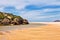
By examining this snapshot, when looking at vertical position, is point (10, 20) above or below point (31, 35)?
above

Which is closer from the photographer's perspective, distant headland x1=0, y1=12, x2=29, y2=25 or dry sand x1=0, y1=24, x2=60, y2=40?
dry sand x1=0, y1=24, x2=60, y2=40

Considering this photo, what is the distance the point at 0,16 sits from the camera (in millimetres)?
66312

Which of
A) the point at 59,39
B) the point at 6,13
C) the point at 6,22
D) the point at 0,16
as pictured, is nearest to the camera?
the point at 59,39

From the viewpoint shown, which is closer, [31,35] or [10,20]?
[31,35]

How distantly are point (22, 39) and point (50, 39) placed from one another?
2117 millimetres

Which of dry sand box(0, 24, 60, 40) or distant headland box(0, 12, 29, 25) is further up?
distant headland box(0, 12, 29, 25)

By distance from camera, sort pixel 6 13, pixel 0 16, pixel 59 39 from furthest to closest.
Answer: pixel 6 13 < pixel 0 16 < pixel 59 39

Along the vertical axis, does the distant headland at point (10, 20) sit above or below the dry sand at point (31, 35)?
above

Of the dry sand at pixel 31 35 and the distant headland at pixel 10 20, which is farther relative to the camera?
the distant headland at pixel 10 20

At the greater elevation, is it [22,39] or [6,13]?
[6,13]

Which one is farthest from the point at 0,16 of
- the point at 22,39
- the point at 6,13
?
the point at 22,39

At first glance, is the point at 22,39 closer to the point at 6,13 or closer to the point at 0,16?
the point at 0,16

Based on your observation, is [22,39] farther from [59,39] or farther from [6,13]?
[6,13]

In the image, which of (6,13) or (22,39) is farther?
(6,13)
